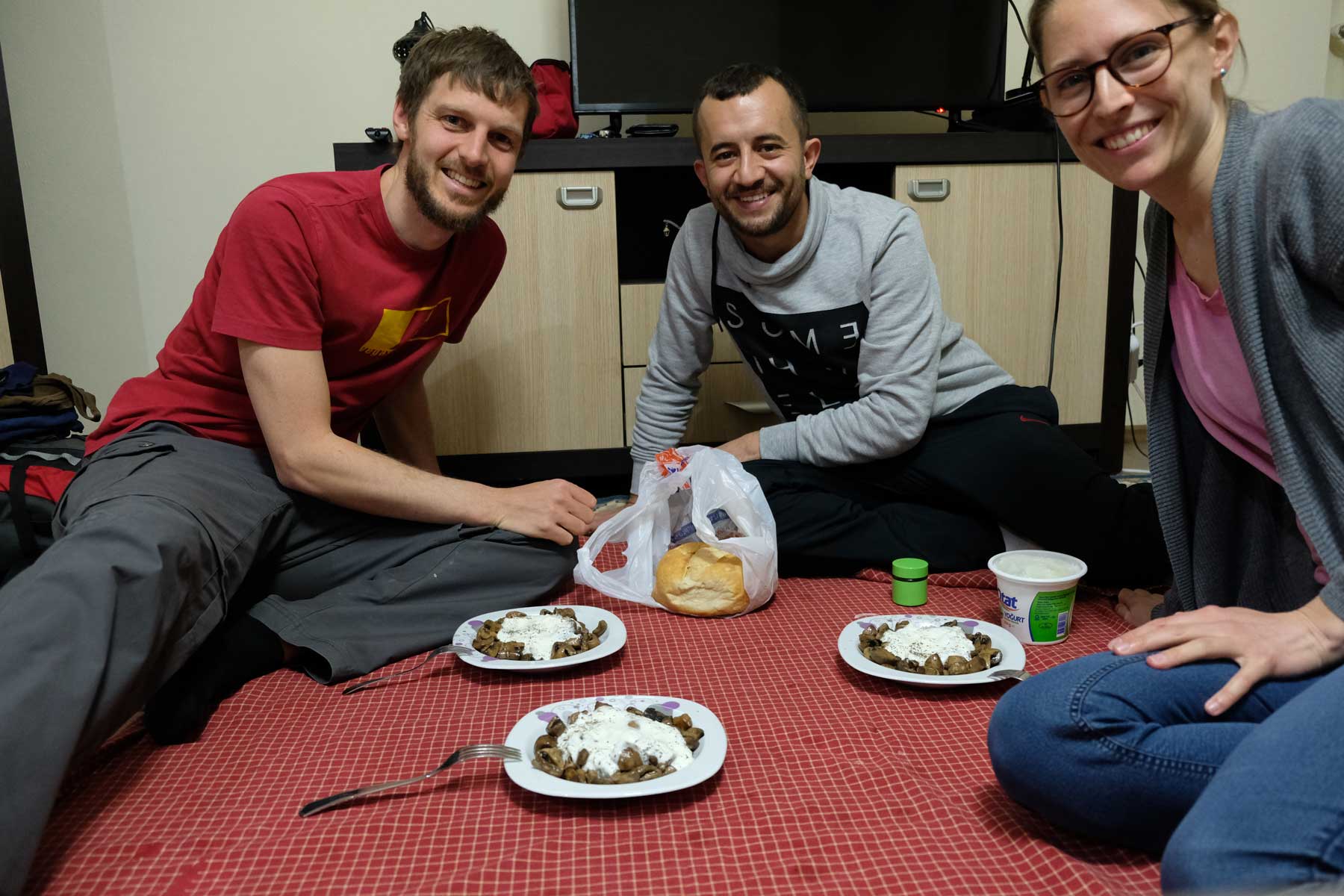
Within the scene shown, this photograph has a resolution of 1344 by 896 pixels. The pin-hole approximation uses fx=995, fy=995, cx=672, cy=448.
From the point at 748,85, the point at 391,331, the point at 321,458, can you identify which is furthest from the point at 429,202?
the point at 748,85

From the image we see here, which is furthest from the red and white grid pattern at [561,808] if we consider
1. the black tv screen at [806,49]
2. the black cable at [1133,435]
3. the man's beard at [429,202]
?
the black cable at [1133,435]

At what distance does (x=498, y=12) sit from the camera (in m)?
2.49

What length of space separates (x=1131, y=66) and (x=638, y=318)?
1487 millimetres

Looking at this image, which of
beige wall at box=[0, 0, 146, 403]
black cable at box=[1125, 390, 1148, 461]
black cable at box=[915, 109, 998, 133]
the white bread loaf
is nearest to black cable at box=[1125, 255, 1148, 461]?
black cable at box=[1125, 390, 1148, 461]

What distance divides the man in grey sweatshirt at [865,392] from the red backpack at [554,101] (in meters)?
0.54

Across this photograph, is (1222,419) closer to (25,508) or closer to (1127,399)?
(25,508)

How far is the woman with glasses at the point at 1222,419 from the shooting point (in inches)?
33.9

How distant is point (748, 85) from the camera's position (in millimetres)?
1738

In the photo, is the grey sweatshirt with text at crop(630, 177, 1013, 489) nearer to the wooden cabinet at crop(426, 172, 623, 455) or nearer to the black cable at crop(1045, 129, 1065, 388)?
the wooden cabinet at crop(426, 172, 623, 455)

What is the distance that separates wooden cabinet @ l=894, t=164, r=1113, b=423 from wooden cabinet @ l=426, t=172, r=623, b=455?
75 cm

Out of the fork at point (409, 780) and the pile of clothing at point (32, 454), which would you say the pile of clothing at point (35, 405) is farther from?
the fork at point (409, 780)

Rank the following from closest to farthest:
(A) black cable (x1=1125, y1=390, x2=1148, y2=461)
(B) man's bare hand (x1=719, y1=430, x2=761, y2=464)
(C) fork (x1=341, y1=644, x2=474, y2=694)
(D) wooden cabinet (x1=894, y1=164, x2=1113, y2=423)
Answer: (C) fork (x1=341, y1=644, x2=474, y2=694)
(B) man's bare hand (x1=719, y1=430, x2=761, y2=464)
(D) wooden cabinet (x1=894, y1=164, x2=1113, y2=423)
(A) black cable (x1=1125, y1=390, x2=1148, y2=461)

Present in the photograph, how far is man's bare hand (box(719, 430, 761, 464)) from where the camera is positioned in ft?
6.15

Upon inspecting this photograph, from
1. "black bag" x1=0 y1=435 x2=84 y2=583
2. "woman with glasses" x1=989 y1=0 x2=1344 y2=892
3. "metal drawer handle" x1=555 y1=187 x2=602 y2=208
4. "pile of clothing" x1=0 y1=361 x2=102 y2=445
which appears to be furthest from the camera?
"metal drawer handle" x1=555 y1=187 x2=602 y2=208
